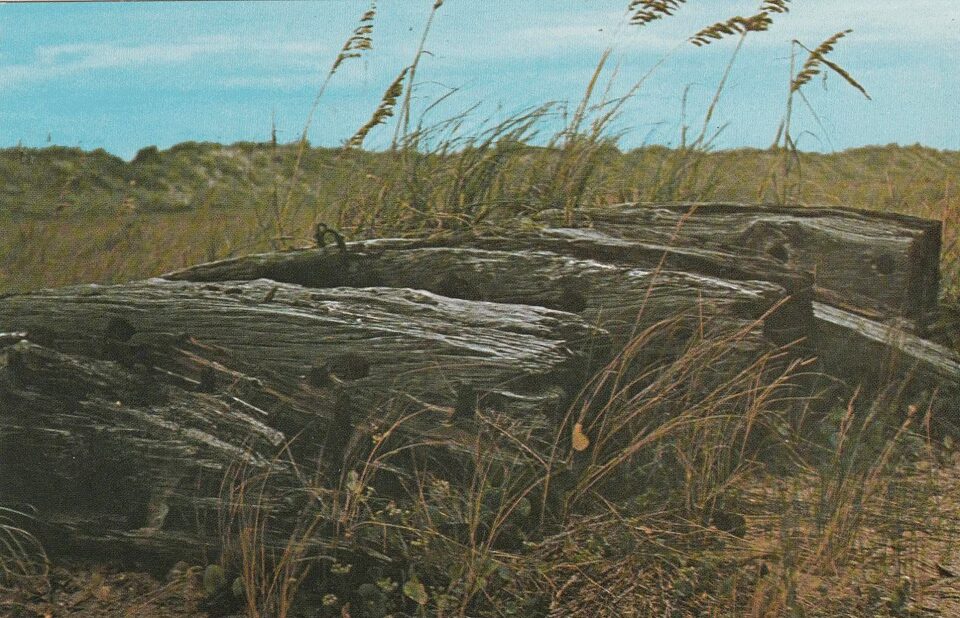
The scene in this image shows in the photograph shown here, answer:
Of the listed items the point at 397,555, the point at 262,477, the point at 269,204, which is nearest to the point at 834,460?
the point at 397,555

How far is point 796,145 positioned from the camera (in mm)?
3299

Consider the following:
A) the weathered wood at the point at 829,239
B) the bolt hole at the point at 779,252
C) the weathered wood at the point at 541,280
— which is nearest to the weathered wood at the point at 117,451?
the weathered wood at the point at 541,280

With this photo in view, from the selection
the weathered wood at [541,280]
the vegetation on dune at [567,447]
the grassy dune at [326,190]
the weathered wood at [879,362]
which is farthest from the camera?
the grassy dune at [326,190]

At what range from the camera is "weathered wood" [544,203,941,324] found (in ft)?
10.6

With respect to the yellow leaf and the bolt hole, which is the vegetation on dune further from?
the bolt hole

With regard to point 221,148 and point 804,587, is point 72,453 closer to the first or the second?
point 221,148

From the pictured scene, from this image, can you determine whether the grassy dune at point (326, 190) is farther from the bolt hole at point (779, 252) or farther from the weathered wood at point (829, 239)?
the bolt hole at point (779, 252)

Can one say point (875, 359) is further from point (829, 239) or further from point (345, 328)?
point (345, 328)

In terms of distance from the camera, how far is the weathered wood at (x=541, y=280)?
289 centimetres

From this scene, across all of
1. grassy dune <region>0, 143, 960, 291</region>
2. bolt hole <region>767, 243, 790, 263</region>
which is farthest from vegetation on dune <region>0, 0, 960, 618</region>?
bolt hole <region>767, 243, 790, 263</region>

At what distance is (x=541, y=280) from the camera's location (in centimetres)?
296

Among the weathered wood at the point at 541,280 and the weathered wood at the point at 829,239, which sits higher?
the weathered wood at the point at 829,239

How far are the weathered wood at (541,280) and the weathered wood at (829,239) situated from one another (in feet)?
0.81

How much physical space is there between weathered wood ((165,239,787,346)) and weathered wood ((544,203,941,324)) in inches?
9.7
